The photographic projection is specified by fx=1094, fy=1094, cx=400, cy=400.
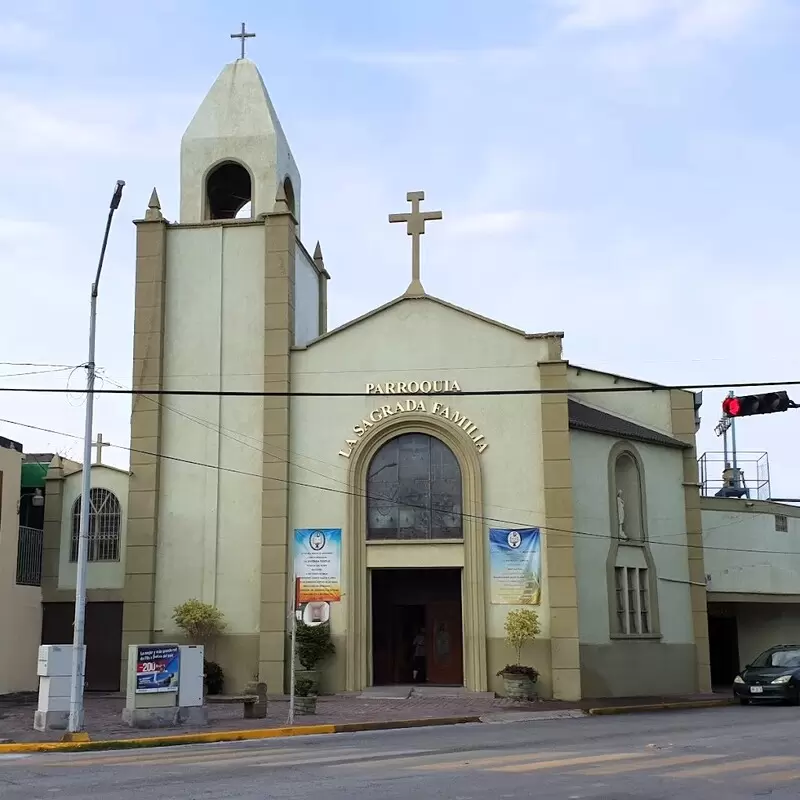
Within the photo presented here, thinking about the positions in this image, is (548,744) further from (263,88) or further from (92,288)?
(263,88)

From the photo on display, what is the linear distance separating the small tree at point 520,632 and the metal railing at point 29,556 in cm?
1292

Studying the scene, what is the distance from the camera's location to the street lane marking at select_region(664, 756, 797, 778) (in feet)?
42.9

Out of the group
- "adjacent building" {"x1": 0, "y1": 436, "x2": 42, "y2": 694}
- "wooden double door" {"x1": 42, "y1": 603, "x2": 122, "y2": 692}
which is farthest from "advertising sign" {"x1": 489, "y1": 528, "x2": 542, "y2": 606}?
"adjacent building" {"x1": 0, "y1": 436, "x2": 42, "y2": 694}

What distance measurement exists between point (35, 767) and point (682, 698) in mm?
17647

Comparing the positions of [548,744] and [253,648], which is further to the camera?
[253,648]

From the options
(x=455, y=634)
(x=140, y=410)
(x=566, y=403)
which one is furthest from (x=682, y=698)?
(x=140, y=410)

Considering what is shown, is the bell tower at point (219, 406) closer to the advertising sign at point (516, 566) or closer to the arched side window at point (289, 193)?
the arched side window at point (289, 193)

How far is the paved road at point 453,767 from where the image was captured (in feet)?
38.6

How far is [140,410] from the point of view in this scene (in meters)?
28.8

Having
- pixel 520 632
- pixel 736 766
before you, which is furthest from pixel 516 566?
pixel 736 766

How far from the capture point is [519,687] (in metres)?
25.3

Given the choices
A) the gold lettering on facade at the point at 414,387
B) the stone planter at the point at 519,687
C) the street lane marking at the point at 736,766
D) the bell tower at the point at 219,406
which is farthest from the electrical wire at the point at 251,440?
the street lane marking at the point at 736,766

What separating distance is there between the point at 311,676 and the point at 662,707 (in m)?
8.27

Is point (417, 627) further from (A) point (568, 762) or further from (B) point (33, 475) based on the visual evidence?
(A) point (568, 762)
